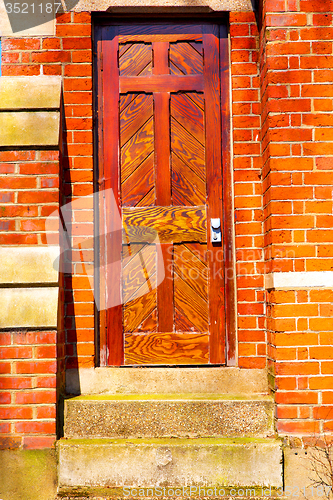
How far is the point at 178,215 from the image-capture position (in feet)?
9.82

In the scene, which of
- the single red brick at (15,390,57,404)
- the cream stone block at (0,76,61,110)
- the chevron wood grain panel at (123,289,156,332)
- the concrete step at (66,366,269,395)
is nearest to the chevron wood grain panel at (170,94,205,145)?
the cream stone block at (0,76,61,110)

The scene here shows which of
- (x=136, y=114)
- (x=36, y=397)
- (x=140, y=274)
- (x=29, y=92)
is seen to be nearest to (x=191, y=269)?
(x=140, y=274)

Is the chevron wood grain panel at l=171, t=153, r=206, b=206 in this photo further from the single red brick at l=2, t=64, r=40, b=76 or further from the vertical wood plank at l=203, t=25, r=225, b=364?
the single red brick at l=2, t=64, r=40, b=76

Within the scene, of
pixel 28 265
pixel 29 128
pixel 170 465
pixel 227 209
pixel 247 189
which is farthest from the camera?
pixel 227 209

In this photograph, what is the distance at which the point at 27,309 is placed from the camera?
261 centimetres

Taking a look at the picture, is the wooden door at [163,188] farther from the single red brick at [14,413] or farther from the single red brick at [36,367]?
Answer: the single red brick at [14,413]

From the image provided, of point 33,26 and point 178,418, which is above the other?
point 33,26

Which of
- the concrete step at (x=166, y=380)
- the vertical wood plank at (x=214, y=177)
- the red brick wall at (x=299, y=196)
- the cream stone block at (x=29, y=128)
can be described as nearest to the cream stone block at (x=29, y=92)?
the cream stone block at (x=29, y=128)

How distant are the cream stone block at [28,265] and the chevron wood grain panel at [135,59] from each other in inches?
60.8

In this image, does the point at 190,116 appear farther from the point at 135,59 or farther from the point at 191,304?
the point at 191,304

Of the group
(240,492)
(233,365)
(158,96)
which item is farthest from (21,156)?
(240,492)

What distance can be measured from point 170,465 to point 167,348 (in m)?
0.78

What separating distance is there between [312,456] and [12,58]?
3598 millimetres

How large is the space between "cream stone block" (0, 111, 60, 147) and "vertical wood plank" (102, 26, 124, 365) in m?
0.44
